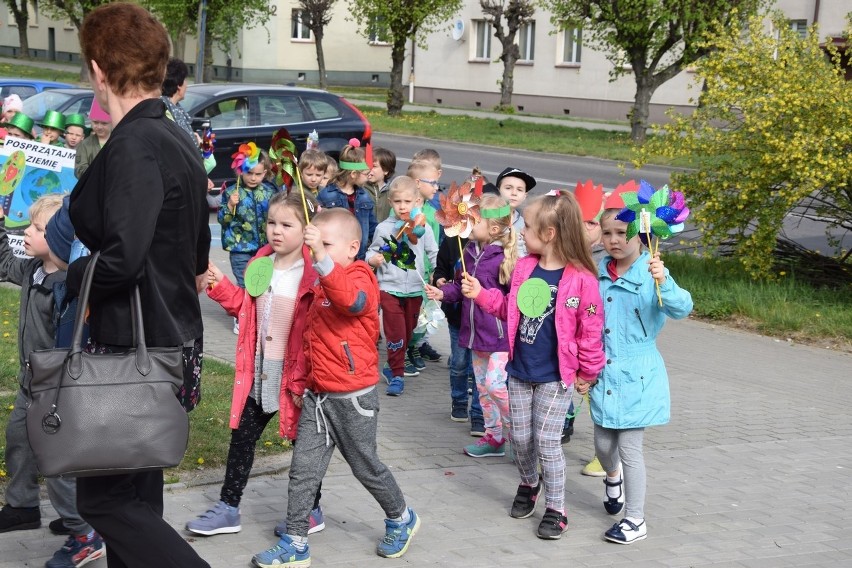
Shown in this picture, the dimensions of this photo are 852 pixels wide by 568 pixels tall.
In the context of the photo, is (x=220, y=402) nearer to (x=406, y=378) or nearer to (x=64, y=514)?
(x=406, y=378)

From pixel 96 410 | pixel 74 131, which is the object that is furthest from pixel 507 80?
pixel 96 410

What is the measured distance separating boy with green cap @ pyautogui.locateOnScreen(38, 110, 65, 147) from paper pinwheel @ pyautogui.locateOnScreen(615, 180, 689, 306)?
5672 mm

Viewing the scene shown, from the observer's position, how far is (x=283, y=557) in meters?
4.65

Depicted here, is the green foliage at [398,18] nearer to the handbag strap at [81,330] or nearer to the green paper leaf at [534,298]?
the green paper leaf at [534,298]

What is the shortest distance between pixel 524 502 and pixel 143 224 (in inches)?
110

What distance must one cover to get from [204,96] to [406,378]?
9131 mm

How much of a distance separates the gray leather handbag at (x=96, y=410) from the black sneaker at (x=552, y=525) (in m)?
2.26

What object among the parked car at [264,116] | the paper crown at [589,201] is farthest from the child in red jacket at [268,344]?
the parked car at [264,116]

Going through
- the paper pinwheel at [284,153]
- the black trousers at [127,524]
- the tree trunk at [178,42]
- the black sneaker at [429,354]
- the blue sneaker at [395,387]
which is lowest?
the black sneaker at [429,354]

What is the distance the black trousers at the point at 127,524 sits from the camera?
3596 mm

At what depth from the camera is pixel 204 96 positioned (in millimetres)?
16203

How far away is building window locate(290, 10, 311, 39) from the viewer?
51062 millimetres

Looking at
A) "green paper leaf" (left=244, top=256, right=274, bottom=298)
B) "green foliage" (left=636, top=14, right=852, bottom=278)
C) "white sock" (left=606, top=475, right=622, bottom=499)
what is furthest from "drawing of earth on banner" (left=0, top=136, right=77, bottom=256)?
"green foliage" (left=636, top=14, right=852, bottom=278)

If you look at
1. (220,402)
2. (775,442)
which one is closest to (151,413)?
(220,402)
